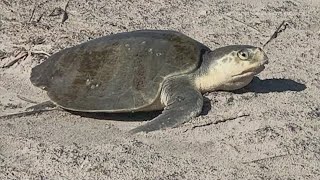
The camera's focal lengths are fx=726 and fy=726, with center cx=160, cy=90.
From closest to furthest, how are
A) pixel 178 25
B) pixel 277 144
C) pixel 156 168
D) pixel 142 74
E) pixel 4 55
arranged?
pixel 156 168 < pixel 277 144 < pixel 142 74 < pixel 4 55 < pixel 178 25

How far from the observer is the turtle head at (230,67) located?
3.85 metres

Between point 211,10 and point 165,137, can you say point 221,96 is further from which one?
point 211,10

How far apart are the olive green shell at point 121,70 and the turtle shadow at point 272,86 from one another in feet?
1.16

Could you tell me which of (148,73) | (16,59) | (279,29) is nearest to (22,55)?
(16,59)

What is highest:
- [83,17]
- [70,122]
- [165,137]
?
[165,137]

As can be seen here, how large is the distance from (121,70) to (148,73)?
150mm

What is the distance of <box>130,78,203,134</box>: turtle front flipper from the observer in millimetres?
3539

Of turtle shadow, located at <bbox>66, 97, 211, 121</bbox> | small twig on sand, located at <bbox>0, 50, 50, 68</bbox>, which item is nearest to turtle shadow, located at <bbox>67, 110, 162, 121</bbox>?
turtle shadow, located at <bbox>66, 97, 211, 121</bbox>

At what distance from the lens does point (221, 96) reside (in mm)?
3926

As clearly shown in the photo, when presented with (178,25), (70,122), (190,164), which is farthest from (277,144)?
(178,25)

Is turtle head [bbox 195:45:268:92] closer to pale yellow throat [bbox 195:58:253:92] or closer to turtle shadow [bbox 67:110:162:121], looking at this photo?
pale yellow throat [bbox 195:58:253:92]

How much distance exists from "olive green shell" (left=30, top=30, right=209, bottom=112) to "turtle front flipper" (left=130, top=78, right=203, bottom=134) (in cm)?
5

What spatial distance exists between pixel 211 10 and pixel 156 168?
251 centimetres

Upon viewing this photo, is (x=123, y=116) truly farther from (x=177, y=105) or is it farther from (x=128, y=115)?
(x=177, y=105)
